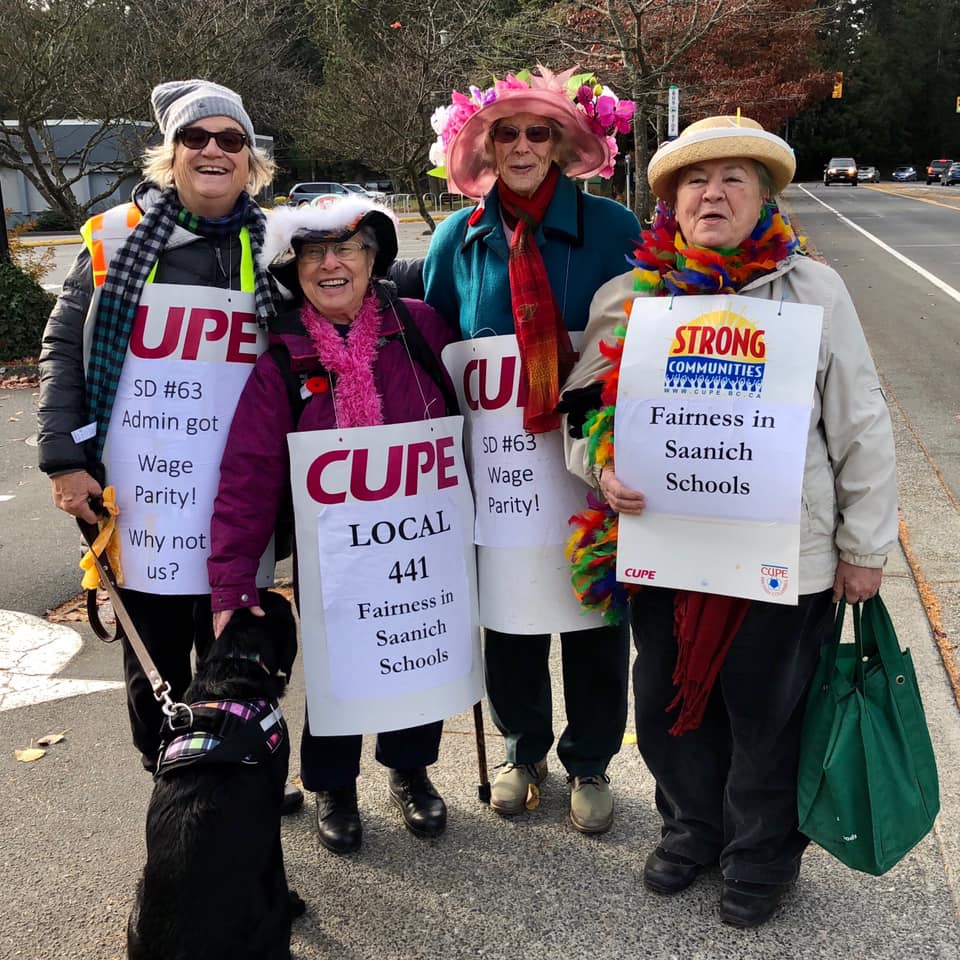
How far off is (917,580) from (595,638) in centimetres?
220

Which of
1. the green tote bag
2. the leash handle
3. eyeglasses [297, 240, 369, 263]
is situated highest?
eyeglasses [297, 240, 369, 263]

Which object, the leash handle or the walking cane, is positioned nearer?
the leash handle

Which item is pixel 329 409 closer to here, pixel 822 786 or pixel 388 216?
pixel 388 216

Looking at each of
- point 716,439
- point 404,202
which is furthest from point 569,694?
point 404,202

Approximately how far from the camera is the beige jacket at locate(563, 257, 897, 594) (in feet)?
7.31

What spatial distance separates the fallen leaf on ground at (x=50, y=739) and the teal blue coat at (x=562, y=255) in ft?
→ 6.95

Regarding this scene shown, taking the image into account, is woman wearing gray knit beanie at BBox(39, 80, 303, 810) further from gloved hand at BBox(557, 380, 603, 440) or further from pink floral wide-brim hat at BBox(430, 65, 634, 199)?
gloved hand at BBox(557, 380, 603, 440)

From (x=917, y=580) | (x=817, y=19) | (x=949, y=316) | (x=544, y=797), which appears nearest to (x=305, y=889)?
(x=544, y=797)

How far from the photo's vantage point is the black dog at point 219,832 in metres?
2.11

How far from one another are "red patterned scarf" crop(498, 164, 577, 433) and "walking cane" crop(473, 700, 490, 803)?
87 centimetres

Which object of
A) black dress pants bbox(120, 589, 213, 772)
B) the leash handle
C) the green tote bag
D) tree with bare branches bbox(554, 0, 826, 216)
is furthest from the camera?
tree with bare branches bbox(554, 0, 826, 216)

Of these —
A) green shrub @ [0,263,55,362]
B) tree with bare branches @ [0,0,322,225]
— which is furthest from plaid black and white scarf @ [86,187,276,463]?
tree with bare branches @ [0,0,322,225]

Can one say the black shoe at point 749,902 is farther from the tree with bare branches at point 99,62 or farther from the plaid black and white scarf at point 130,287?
the tree with bare branches at point 99,62

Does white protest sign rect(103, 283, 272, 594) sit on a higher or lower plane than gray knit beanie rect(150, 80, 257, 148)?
lower
